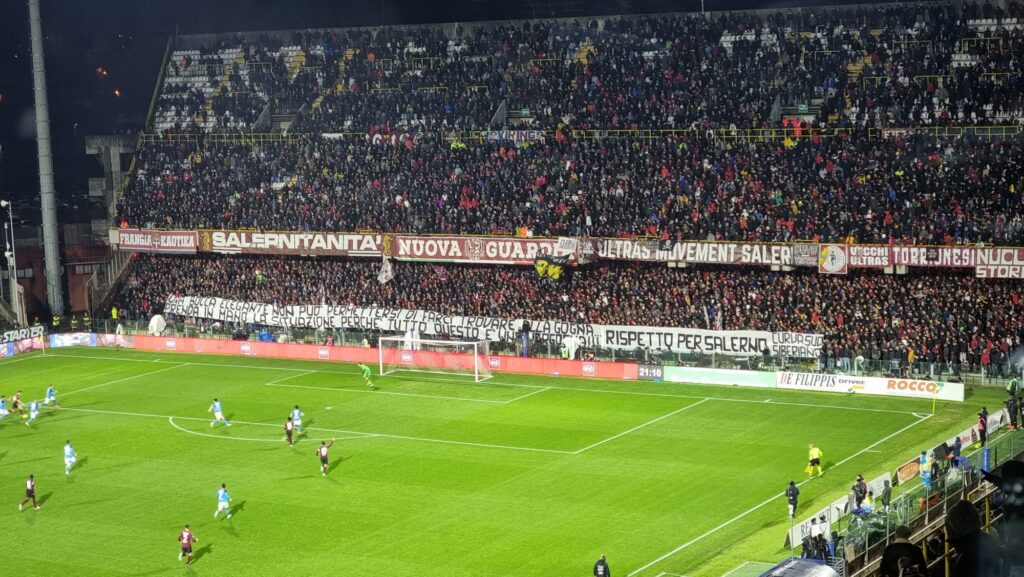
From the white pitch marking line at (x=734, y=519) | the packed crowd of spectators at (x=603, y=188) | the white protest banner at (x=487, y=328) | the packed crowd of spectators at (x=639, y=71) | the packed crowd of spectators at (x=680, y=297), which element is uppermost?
the packed crowd of spectators at (x=639, y=71)

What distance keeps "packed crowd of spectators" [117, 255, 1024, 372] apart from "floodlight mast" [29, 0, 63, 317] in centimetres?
381

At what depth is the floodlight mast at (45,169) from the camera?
69438 millimetres

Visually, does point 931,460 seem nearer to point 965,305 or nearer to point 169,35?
point 965,305

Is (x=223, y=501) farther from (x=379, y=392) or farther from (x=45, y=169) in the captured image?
(x=45, y=169)

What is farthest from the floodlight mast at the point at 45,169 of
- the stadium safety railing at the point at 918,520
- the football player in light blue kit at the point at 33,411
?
the stadium safety railing at the point at 918,520

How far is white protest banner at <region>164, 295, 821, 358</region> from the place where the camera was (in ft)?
172

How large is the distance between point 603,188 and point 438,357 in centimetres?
1172

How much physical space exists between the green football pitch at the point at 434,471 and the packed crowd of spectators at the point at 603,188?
8443mm

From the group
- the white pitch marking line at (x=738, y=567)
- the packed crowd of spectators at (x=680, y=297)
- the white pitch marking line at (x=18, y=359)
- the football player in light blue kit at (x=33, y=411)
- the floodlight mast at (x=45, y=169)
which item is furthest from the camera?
the floodlight mast at (x=45, y=169)

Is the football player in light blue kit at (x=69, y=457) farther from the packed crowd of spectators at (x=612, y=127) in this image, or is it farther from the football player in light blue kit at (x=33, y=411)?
the packed crowd of spectators at (x=612, y=127)

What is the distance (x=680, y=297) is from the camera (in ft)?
184

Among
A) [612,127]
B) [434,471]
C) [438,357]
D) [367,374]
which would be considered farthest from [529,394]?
[612,127]

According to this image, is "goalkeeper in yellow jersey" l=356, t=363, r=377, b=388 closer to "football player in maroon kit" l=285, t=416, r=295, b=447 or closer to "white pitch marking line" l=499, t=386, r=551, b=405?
"white pitch marking line" l=499, t=386, r=551, b=405

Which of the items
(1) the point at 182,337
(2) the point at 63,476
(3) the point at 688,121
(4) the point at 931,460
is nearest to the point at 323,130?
(1) the point at 182,337
